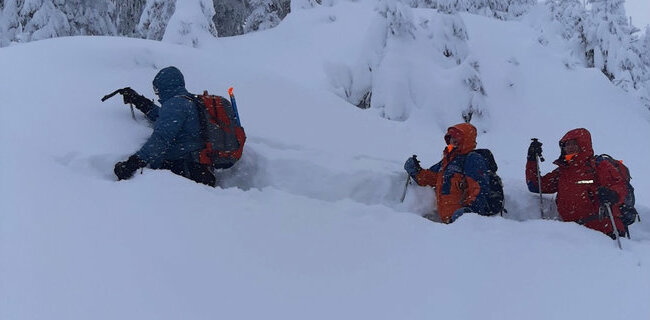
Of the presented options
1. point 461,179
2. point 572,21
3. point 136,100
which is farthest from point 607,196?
point 572,21

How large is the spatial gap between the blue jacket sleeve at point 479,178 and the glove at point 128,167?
380cm

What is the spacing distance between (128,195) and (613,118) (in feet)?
47.9

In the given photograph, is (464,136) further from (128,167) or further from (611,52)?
(611,52)

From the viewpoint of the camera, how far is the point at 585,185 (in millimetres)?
5930

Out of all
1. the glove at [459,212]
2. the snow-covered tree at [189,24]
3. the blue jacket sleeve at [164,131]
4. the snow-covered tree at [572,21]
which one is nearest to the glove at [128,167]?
the blue jacket sleeve at [164,131]

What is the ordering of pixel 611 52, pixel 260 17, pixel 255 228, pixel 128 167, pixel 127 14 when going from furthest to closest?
pixel 260 17, pixel 127 14, pixel 611 52, pixel 128 167, pixel 255 228

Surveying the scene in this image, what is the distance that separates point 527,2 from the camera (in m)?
33.1

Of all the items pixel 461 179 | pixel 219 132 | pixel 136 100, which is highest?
pixel 136 100

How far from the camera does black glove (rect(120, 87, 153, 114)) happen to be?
605cm

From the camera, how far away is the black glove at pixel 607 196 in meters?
5.41

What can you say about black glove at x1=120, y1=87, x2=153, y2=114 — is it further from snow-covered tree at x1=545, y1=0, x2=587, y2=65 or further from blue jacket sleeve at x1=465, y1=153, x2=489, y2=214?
snow-covered tree at x1=545, y1=0, x2=587, y2=65

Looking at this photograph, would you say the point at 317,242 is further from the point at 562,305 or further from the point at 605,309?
the point at 605,309

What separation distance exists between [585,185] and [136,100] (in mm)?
5618

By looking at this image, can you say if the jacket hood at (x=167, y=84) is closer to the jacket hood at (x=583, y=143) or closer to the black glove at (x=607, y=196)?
the jacket hood at (x=583, y=143)
